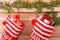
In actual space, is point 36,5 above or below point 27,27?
above

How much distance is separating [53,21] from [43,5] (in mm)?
147

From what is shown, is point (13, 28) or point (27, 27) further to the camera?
point (27, 27)

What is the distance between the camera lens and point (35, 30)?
3.95ft

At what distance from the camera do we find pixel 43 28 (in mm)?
1174

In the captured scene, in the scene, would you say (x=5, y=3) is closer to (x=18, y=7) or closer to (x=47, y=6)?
(x=18, y=7)

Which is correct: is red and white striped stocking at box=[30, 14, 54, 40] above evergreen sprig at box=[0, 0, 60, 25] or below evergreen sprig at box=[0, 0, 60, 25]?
below

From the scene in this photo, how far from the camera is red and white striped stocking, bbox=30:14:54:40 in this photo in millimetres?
1172

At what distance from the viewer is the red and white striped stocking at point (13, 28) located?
1.23m

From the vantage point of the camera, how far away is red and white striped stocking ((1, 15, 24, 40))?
123 cm

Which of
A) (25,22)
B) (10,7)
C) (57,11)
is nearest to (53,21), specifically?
(57,11)

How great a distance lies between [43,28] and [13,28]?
0.23 metres

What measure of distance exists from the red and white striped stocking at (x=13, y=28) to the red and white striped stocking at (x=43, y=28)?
4.9 inches

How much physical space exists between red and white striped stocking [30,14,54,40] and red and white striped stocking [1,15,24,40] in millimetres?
123

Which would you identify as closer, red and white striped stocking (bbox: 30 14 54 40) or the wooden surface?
red and white striped stocking (bbox: 30 14 54 40)
